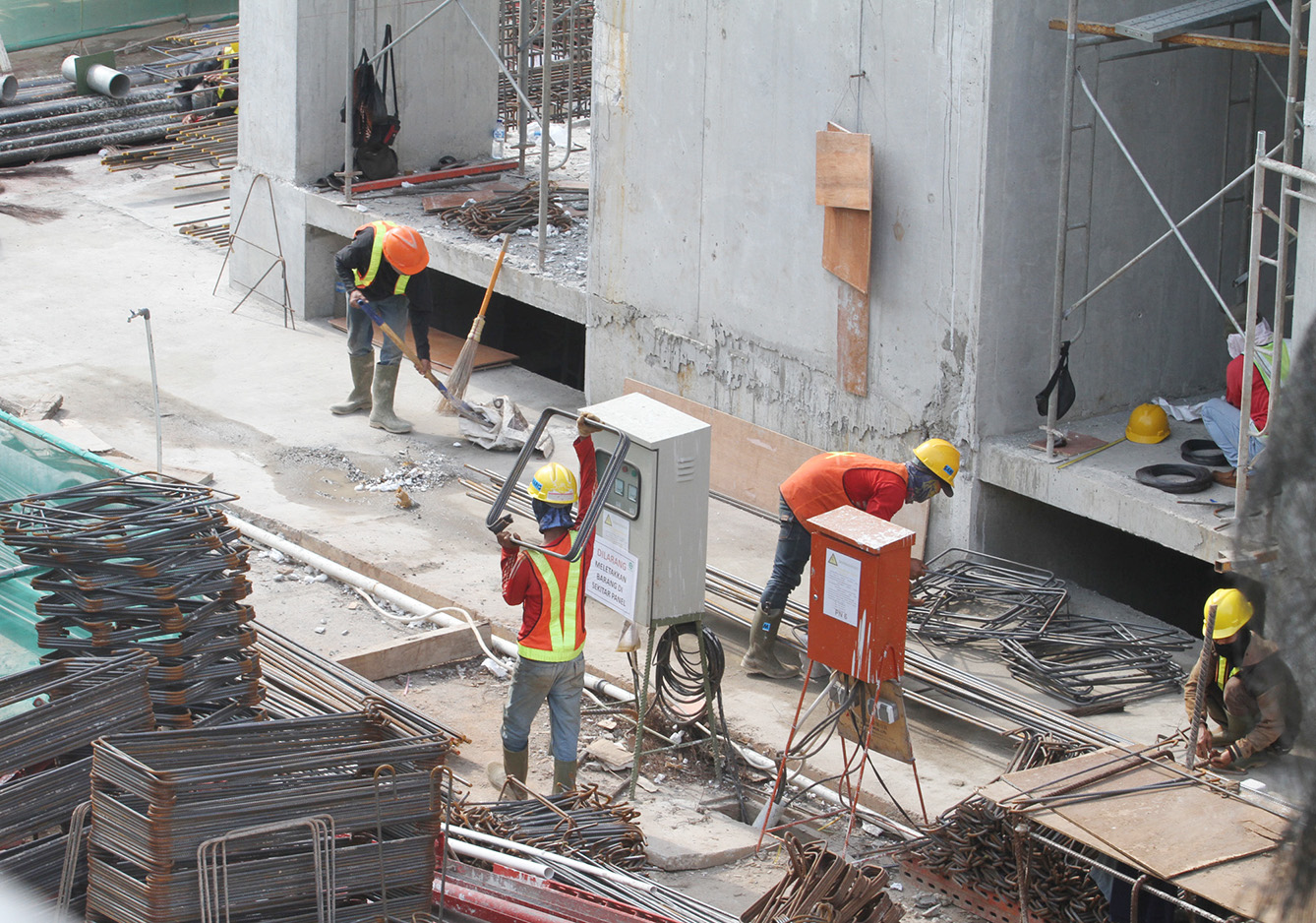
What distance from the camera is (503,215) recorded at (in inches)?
571

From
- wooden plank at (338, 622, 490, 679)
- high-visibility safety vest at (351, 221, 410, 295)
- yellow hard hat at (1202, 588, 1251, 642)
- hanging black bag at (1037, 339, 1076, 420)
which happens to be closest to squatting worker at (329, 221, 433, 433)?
high-visibility safety vest at (351, 221, 410, 295)

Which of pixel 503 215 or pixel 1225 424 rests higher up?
pixel 503 215

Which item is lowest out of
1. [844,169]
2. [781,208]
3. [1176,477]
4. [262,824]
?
[262,824]

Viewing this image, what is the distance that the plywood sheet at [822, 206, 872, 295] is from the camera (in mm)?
10055

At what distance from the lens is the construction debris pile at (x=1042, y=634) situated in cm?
838

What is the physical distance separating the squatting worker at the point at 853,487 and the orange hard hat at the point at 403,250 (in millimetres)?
4724

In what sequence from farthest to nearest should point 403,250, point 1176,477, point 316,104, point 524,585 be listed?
point 316,104 → point 403,250 → point 1176,477 → point 524,585

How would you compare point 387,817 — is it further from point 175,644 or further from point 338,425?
point 338,425

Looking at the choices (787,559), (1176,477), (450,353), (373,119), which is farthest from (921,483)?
(373,119)

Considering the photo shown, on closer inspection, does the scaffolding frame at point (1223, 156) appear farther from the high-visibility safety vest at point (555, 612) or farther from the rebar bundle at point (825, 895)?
the high-visibility safety vest at point (555, 612)

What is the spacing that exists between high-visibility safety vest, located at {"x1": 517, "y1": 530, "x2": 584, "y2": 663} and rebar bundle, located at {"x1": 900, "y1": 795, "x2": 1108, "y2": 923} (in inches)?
69.7

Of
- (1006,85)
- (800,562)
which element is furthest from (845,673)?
(1006,85)

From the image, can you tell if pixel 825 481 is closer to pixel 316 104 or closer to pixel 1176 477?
pixel 1176 477

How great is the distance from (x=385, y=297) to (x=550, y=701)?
597 centimetres
